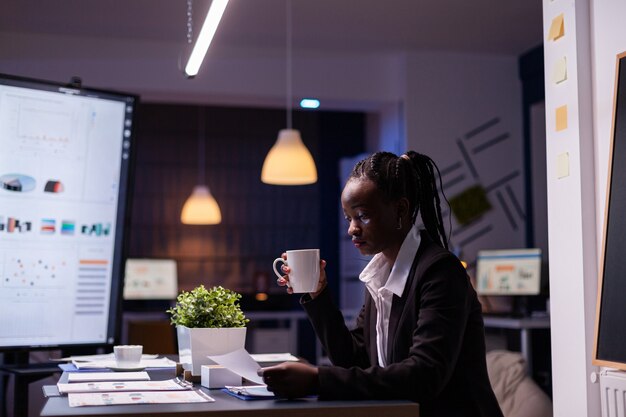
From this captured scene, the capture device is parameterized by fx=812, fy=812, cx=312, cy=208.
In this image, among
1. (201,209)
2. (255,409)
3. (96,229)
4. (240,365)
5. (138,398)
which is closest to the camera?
(255,409)

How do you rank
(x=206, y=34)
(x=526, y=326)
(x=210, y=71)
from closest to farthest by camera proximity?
(x=206, y=34) → (x=526, y=326) → (x=210, y=71)

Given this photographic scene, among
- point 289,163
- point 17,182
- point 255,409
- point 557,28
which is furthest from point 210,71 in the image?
point 255,409

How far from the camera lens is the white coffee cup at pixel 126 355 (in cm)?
204

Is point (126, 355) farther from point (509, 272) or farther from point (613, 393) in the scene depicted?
point (509, 272)

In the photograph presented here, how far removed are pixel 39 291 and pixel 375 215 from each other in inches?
58.5

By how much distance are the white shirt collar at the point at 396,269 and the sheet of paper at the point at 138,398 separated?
18.6 inches

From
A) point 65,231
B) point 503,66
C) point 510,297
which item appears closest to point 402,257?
point 65,231

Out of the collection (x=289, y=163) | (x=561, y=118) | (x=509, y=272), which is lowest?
(x=509, y=272)

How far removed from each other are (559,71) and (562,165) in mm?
313

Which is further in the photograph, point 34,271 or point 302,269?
point 34,271

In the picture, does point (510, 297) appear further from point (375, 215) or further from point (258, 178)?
point (375, 215)

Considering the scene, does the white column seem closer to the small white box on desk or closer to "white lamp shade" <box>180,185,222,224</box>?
the small white box on desk

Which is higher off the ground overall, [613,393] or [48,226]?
[48,226]

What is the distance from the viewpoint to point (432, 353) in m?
1.56
